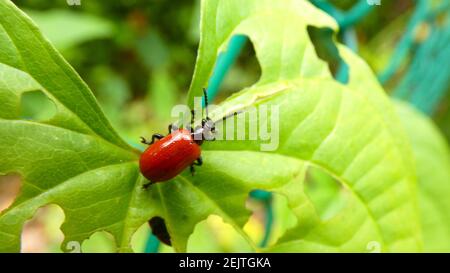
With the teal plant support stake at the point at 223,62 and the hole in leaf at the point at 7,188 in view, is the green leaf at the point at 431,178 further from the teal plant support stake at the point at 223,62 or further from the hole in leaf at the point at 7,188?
the hole in leaf at the point at 7,188

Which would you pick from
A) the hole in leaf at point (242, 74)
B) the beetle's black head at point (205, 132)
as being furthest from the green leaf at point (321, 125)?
the hole in leaf at point (242, 74)

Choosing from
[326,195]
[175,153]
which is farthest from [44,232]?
[175,153]

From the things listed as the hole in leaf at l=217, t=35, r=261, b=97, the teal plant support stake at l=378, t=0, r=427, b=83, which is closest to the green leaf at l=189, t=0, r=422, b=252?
the teal plant support stake at l=378, t=0, r=427, b=83

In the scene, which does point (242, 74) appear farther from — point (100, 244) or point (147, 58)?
point (100, 244)

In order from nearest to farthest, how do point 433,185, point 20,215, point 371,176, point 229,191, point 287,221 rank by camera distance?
point 20,215, point 229,191, point 371,176, point 287,221, point 433,185

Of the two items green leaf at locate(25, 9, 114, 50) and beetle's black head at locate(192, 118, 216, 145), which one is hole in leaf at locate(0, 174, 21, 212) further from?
beetle's black head at locate(192, 118, 216, 145)

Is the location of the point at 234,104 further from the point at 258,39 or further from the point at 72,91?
the point at 72,91
